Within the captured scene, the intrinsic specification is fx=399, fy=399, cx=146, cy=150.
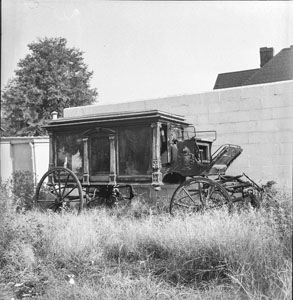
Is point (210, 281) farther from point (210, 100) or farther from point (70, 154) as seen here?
point (210, 100)

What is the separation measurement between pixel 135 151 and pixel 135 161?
0.16m

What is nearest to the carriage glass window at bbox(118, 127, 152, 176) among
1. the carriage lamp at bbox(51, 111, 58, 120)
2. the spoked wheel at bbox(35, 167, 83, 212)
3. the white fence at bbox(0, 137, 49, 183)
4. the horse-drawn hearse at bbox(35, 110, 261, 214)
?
the horse-drawn hearse at bbox(35, 110, 261, 214)

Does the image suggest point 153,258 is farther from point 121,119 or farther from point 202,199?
point 121,119

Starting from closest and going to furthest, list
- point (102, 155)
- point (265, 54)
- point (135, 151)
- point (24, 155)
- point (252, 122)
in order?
point (265, 54)
point (135, 151)
point (102, 155)
point (252, 122)
point (24, 155)

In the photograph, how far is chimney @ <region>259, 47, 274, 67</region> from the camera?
19.1 feet

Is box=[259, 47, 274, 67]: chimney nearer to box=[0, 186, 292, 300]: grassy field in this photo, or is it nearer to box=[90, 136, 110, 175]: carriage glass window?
box=[0, 186, 292, 300]: grassy field

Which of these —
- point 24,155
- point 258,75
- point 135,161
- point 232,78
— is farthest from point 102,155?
point 24,155

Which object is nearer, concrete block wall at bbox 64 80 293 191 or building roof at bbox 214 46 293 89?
building roof at bbox 214 46 293 89

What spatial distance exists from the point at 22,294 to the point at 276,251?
2416mm

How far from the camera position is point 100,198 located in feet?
24.9

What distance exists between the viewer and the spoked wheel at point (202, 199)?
5.39 metres

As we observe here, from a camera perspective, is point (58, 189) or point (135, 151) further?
point (58, 189)

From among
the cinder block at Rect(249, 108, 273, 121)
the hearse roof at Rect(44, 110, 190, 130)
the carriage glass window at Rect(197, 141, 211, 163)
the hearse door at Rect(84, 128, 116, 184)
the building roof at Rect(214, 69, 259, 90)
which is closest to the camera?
the hearse roof at Rect(44, 110, 190, 130)

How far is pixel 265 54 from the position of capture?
20.3 ft
